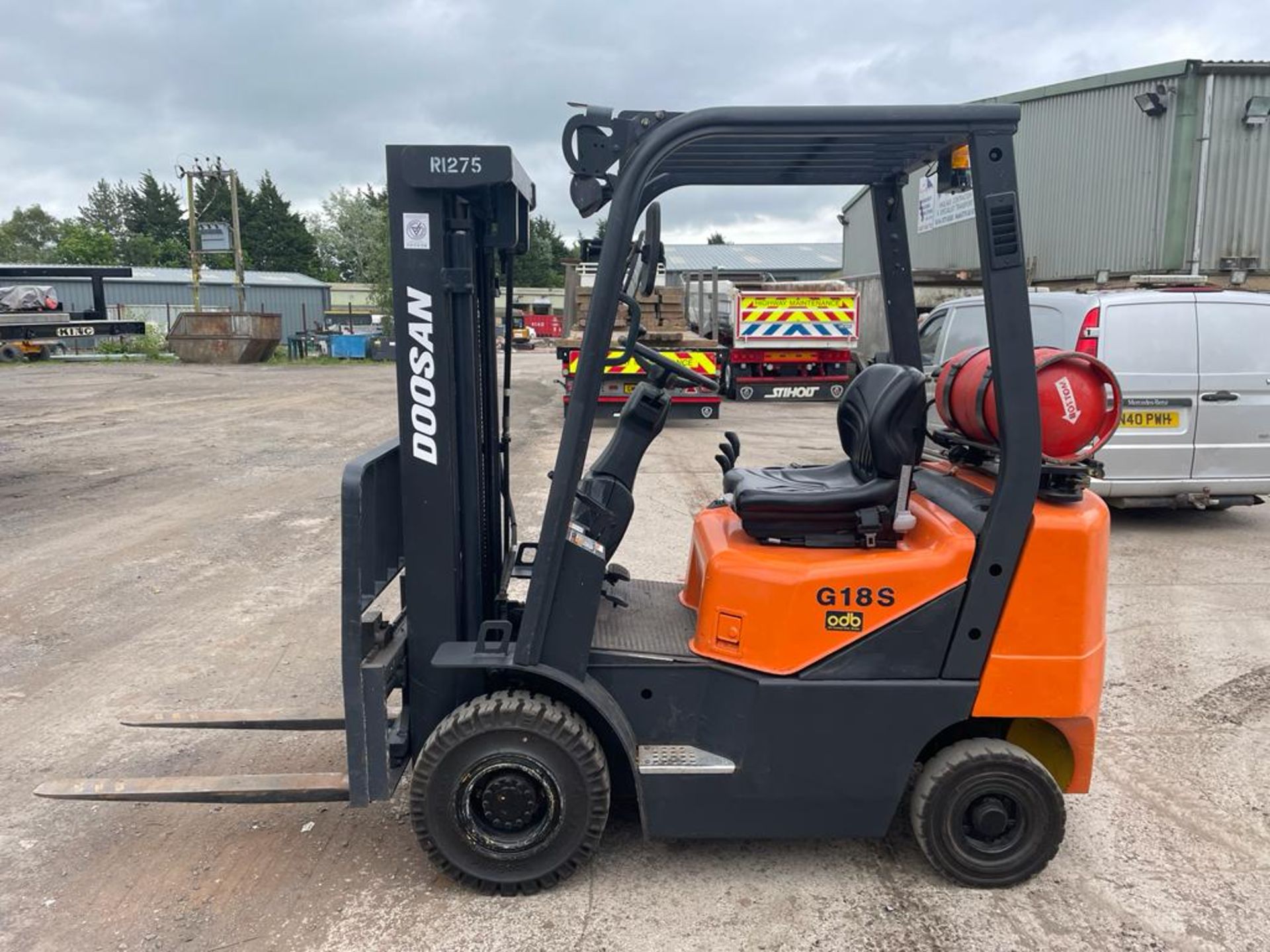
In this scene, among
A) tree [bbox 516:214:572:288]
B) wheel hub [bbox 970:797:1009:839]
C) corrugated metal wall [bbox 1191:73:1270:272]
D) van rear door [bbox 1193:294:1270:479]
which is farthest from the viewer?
tree [bbox 516:214:572:288]

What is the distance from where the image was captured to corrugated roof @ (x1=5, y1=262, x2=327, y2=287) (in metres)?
53.1

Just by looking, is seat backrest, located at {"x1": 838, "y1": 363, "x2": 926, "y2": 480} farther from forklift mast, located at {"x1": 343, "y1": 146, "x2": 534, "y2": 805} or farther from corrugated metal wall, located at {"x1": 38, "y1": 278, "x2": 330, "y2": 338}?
corrugated metal wall, located at {"x1": 38, "y1": 278, "x2": 330, "y2": 338}

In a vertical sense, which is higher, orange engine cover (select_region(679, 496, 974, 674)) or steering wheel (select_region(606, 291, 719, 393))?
steering wheel (select_region(606, 291, 719, 393))

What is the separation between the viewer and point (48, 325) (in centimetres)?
2869

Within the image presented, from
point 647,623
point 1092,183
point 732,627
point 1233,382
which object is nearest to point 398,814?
point 647,623

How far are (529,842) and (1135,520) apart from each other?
760cm

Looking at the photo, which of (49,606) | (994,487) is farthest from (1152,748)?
(49,606)

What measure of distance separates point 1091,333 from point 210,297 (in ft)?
184

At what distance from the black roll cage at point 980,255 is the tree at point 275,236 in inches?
3020

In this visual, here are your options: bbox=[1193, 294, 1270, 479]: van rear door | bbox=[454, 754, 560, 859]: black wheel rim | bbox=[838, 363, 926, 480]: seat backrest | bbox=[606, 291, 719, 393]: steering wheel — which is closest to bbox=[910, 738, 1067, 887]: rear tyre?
bbox=[838, 363, 926, 480]: seat backrest

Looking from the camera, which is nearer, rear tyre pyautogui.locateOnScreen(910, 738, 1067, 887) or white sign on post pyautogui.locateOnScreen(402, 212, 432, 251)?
white sign on post pyautogui.locateOnScreen(402, 212, 432, 251)

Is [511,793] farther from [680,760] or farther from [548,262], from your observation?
[548,262]

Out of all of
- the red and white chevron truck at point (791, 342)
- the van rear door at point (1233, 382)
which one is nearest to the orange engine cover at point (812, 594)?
the van rear door at point (1233, 382)

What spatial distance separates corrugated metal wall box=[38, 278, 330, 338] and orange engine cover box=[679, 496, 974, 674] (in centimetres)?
4918
